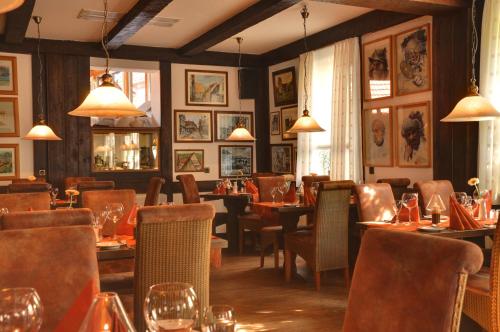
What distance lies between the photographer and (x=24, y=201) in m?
4.59

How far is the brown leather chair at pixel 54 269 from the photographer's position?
6.73 feet

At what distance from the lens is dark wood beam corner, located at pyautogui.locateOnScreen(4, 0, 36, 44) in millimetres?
6376

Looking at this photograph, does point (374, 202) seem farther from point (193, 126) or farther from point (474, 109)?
point (193, 126)

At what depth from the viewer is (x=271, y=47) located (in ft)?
32.6

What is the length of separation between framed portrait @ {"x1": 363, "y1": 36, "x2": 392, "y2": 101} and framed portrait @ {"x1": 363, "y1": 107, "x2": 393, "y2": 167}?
238 mm

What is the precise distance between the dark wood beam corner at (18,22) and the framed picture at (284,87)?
4.38 m

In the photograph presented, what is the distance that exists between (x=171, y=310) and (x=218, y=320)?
119 millimetres

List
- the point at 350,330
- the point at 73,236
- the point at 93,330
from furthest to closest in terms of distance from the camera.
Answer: the point at 73,236, the point at 350,330, the point at 93,330

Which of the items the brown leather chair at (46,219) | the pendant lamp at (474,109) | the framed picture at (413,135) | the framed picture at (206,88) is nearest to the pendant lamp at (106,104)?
the brown leather chair at (46,219)

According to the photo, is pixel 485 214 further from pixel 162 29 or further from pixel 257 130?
pixel 257 130

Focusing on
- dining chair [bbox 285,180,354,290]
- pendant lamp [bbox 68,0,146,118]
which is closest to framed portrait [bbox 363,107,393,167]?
dining chair [bbox 285,180,354,290]

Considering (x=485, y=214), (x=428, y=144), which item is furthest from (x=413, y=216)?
(x=428, y=144)

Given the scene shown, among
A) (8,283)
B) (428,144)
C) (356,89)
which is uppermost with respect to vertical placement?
(356,89)

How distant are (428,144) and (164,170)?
481 centimetres
